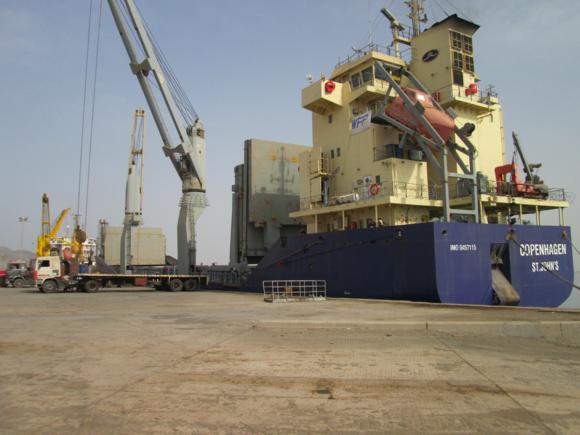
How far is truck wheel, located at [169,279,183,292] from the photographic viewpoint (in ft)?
74.9

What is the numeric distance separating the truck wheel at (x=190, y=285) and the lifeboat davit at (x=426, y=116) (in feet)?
44.2

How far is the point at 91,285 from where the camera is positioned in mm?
22625

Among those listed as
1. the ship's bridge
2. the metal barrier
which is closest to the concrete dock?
the metal barrier

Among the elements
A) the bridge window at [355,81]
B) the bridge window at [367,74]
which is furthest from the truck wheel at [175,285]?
the bridge window at [367,74]

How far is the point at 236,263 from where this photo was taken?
79.9ft

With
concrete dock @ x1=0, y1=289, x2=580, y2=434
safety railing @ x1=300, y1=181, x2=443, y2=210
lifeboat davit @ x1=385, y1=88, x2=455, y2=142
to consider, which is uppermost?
lifeboat davit @ x1=385, y1=88, x2=455, y2=142

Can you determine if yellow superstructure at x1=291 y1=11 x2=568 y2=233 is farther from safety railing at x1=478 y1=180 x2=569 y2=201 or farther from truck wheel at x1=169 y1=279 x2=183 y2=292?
truck wheel at x1=169 y1=279 x2=183 y2=292

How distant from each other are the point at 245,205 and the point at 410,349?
17298 millimetres

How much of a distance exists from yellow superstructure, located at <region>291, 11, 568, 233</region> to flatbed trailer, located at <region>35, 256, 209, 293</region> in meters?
8.10

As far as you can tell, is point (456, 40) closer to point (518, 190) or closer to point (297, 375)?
point (518, 190)

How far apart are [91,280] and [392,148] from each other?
1623 cm

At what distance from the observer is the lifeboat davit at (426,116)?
15.3 metres

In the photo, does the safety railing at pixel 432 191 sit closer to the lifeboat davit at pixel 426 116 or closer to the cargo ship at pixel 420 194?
the cargo ship at pixel 420 194

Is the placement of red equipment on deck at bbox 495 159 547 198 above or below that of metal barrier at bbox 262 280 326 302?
above
